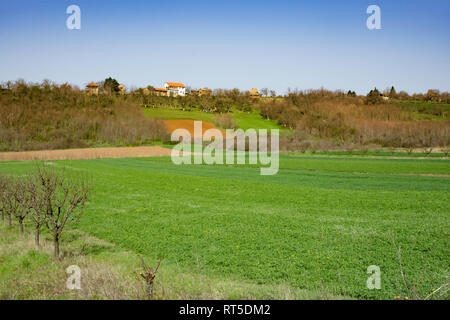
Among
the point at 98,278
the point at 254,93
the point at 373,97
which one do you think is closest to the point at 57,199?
the point at 98,278

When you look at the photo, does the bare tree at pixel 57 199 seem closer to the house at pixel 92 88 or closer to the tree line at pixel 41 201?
the tree line at pixel 41 201

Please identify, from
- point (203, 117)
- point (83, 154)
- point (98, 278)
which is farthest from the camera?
point (203, 117)

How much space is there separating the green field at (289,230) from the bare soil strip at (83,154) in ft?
123

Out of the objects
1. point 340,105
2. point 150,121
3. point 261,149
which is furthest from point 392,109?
point 150,121

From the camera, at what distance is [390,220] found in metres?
16.3

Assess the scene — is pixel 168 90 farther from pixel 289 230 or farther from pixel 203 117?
pixel 289 230

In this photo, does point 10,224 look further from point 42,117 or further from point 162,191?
point 42,117

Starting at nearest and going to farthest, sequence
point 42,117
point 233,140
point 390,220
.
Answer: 1. point 390,220
2. point 233,140
3. point 42,117

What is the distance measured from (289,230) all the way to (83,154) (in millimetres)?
57583

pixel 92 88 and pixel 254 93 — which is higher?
pixel 254 93

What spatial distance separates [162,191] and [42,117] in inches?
3390

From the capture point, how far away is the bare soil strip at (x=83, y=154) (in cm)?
5938

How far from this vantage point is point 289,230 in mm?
15008

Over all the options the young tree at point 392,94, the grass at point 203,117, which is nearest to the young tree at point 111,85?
the grass at point 203,117
